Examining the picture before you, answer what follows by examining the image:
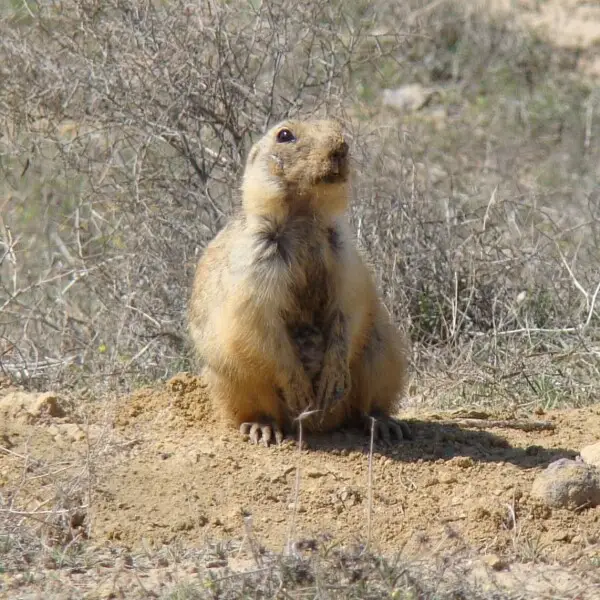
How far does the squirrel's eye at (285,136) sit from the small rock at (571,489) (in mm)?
1928

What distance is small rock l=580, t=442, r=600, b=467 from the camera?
18.8 feet

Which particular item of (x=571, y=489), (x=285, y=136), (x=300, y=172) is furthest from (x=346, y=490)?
(x=285, y=136)

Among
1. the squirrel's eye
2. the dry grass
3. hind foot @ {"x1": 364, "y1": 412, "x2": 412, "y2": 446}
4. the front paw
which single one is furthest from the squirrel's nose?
the dry grass

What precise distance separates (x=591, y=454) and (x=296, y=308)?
1.52 metres

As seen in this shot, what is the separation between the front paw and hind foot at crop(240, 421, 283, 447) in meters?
0.24

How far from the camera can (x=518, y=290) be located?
8.24 metres

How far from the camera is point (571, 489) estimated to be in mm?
5285

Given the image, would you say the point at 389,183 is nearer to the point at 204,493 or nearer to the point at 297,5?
the point at 297,5

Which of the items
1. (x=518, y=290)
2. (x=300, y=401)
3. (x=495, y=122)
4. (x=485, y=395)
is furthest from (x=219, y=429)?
(x=495, y=122)

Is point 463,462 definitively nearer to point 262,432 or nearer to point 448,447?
point 448,447

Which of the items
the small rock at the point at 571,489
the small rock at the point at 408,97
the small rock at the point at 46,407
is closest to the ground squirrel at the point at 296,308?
the small rock at the point at 46,407

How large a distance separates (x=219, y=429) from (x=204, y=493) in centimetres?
81

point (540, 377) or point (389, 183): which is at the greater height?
point (389, 183)

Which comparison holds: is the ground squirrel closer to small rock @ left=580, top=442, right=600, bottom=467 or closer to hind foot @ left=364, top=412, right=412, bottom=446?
hind foot @ left=364, top=412, right=412, bottom=446
